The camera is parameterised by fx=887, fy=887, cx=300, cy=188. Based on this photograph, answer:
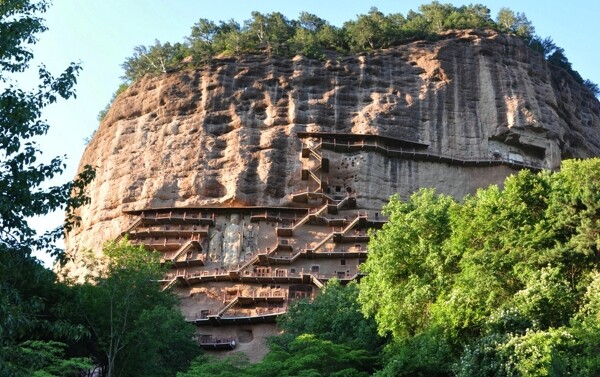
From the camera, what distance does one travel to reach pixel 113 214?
50562mm

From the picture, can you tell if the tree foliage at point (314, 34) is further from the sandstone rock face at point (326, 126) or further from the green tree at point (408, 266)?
the green tree at point (408, 266)

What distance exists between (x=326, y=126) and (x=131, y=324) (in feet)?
80.7

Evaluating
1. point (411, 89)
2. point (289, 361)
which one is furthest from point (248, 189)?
point (289, 361)

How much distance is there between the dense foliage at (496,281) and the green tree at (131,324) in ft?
24.0

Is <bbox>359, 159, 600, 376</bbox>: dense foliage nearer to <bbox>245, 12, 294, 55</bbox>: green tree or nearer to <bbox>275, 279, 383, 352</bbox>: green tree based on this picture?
<bbox>275, 279, 383, 352</bbox>: green tree

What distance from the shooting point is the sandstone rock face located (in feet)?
164

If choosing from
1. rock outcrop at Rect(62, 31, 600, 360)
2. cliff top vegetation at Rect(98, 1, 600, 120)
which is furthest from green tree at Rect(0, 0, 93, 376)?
cliff top vegetation at Rect(98, 1, 600, 120)

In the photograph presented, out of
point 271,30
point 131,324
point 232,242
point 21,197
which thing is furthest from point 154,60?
point 21,197

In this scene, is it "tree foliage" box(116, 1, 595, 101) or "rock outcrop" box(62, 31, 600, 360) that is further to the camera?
"tree foliage" box(116, 1, 595, 101)

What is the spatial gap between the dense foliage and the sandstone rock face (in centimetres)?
2013

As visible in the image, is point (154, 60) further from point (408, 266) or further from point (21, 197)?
point (21, 197)

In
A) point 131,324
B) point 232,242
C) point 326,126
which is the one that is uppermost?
point 326,126

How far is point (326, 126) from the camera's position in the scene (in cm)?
5253

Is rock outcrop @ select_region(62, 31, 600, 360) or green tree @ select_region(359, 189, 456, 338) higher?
rock outcrop @ select_region(62, 31, 600, 360)
